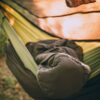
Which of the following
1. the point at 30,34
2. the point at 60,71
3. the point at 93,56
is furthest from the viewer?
the point at 30,34

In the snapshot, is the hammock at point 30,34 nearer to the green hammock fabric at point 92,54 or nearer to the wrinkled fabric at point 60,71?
the green hammock fabric at point 92,54

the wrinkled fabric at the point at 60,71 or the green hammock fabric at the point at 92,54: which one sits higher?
the wrinkled fabric at the point at 60,71

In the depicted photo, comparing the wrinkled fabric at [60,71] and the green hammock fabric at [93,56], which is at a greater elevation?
the wrinkled fabric at [60,71]

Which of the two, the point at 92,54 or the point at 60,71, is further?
the point at 92,54

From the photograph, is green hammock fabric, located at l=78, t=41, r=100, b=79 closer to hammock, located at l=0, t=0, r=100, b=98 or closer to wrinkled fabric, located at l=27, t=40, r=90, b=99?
hammock, located at l=0, t=0, r=100, b=98

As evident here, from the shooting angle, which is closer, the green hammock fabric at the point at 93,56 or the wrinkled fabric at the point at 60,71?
the wrinkled fabric at the point at 60,71

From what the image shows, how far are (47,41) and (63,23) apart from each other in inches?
5.9

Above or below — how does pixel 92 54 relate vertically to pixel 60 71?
below

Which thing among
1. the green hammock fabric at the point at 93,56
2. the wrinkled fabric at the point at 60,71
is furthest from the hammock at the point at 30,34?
the wrinkled fabric at the point at 60,71

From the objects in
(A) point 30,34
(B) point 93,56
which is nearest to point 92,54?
(B) point 93,56

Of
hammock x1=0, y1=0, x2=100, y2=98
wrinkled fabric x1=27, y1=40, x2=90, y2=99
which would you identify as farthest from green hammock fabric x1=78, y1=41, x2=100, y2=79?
wrinkled fabric x1=27, y1=40, x2=90, y2=99

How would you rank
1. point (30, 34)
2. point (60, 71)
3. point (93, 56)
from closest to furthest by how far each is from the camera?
point (60, 71), point (93, 56), point (30, 34)

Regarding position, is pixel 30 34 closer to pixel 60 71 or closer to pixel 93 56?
pixel 93 56

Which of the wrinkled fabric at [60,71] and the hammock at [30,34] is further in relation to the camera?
the hammock at [30,34]
